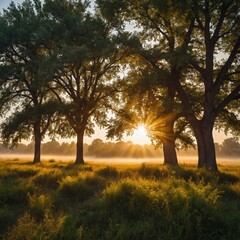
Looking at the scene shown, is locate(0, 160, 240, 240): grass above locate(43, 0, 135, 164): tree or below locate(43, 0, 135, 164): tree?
below

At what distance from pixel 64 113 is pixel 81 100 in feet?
14.0

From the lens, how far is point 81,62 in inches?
987

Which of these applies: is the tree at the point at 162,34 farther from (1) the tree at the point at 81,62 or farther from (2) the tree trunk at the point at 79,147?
(2) the tree trunk at the point at 79,147

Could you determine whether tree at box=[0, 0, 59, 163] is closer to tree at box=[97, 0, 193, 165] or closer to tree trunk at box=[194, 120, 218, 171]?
tree at box=[97, 0, 193, 165]

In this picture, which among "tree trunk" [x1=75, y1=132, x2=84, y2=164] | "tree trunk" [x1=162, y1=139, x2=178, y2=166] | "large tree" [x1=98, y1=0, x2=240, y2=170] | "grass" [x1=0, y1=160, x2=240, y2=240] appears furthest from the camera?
"tree trunk" [x1=75, y1=132, x2=84, y2=164]

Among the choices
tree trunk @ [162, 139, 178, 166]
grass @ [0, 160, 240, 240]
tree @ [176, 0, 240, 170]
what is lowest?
grass @ [0, 160, 240, 240]

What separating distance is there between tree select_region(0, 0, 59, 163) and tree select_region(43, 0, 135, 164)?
196 cm

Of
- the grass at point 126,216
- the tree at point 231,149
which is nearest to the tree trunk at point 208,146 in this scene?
the grass at point 126,216

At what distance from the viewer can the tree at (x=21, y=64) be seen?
2856 cm

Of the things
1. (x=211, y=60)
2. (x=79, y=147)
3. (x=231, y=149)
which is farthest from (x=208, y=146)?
(x=231, y=149)

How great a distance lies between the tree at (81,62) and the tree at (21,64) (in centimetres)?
196

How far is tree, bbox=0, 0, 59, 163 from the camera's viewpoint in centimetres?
2856

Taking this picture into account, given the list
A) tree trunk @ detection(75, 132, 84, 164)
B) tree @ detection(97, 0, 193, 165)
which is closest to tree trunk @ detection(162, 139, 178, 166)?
tree @ detection(97, 0, 193, 165)

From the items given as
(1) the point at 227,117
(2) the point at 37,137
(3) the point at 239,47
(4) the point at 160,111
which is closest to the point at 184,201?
(4) the point at 160,111
